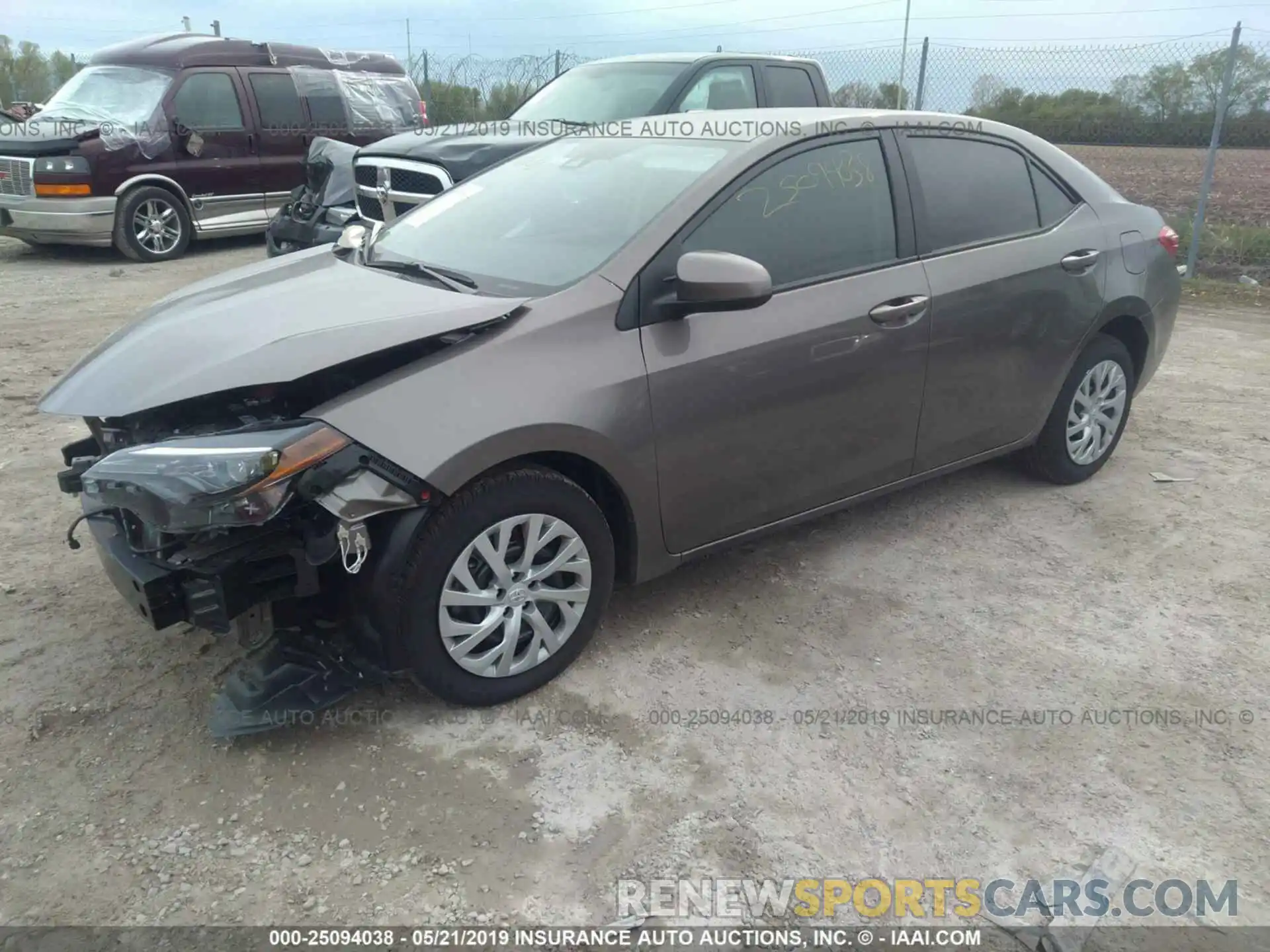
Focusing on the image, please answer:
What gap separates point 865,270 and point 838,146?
1.55ft

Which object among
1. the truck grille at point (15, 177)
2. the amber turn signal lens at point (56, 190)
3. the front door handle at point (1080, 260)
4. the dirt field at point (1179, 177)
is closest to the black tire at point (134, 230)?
the amber turn signal lens at point (56, 190)

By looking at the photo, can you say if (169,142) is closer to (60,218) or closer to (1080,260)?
(60,218)

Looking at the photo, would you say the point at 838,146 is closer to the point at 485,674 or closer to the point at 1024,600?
the point at 1024,600

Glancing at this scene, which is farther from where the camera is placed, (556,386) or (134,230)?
(134,230)

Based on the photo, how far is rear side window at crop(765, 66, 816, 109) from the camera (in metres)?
7.80

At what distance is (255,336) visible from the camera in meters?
2.84

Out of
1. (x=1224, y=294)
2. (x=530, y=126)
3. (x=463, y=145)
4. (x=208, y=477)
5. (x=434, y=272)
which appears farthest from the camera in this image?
(x=1224, y=294)

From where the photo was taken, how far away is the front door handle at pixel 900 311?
3.54 meters

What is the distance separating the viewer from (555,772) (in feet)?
8.94

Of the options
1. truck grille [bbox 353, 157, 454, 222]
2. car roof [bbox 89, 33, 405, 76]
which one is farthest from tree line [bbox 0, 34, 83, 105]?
truck grille [bbox 353, 157, 454, 222]

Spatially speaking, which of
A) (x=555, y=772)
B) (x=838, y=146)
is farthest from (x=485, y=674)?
(x=838, y=146)

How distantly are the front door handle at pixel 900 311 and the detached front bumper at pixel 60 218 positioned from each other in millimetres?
9027

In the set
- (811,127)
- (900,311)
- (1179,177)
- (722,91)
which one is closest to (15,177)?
(722,91)

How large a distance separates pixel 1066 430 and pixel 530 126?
4.56 m
